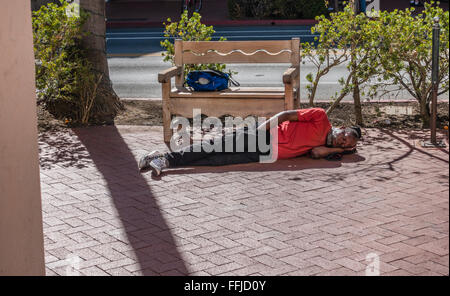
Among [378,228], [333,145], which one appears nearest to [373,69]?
[333,145]

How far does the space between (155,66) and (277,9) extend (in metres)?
10.5

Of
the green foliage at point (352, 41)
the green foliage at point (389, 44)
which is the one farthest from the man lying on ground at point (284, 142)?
the green foliage at point (352, 41)

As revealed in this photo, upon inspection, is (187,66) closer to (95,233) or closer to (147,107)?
(147,107)

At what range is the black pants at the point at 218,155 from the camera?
23.2 feet

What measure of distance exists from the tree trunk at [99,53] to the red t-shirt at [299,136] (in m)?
3.31

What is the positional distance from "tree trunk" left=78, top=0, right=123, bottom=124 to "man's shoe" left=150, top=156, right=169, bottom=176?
293cm

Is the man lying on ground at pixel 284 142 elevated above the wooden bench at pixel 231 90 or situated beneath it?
situated beneath

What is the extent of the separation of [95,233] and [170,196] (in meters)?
1.04

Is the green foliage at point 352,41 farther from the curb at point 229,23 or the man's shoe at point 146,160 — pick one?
the curb at point 229,23

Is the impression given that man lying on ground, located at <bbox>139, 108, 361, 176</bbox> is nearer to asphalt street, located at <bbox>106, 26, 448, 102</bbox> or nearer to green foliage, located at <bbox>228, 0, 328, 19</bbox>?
asphalt street, located at <bbox>106, 26, 448, 102</bbox>

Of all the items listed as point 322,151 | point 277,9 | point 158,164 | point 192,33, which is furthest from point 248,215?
point 277,9

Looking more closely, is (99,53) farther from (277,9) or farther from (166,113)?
(277,9)

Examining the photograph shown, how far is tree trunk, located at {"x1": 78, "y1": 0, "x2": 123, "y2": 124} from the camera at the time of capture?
976 cm

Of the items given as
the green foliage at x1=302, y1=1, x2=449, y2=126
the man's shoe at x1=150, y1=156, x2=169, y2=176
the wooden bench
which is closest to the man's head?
the wooden bench
